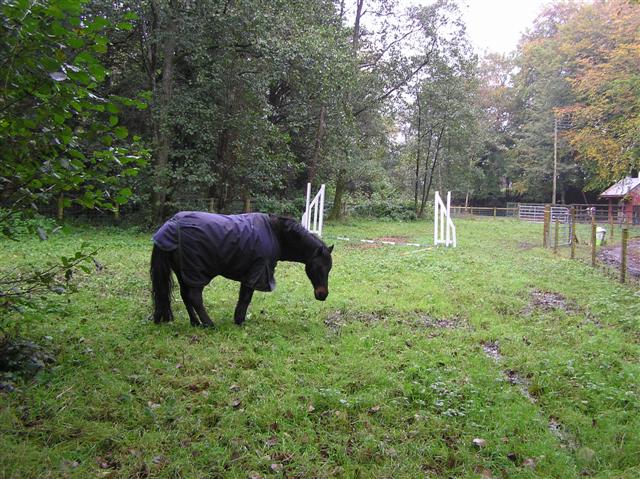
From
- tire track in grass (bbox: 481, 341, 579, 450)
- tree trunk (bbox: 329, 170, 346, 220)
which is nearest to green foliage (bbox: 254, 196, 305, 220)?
tree trunk (bbox: 329, 170, 346, 220)

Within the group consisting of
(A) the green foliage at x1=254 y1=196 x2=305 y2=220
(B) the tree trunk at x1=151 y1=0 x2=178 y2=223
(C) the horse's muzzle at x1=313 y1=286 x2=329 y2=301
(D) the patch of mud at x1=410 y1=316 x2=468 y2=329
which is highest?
(B) the tree trunk at x1=151 y1=0 x2=178 y2=223

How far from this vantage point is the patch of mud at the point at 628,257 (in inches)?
407

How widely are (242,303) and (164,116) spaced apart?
913 cm

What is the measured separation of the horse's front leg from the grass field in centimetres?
24

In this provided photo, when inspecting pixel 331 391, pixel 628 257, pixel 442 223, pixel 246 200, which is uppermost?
pixel 246 200

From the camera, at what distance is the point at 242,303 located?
5.06 m

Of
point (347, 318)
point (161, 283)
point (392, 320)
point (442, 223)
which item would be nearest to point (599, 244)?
point (442, 223)

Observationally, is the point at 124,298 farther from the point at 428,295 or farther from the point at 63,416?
the point at 428,295

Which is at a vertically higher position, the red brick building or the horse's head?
the red brick building

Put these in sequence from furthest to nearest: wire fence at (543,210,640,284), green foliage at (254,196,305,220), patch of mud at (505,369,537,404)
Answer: green foliage at (254,196,305,220), wire fence at (543,210,640,284), patch of mud at (505,369,537,404)

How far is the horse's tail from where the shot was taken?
4750 millimetres

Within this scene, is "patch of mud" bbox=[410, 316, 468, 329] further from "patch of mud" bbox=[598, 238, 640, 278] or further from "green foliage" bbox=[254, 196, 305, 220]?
"green foliage" bbox=[254, 196, 305, 220]

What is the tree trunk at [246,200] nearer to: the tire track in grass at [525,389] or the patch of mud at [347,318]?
the patch of mud at [347,318]

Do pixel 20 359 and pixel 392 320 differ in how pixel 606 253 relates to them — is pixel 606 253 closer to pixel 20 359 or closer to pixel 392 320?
pixel 392 320
